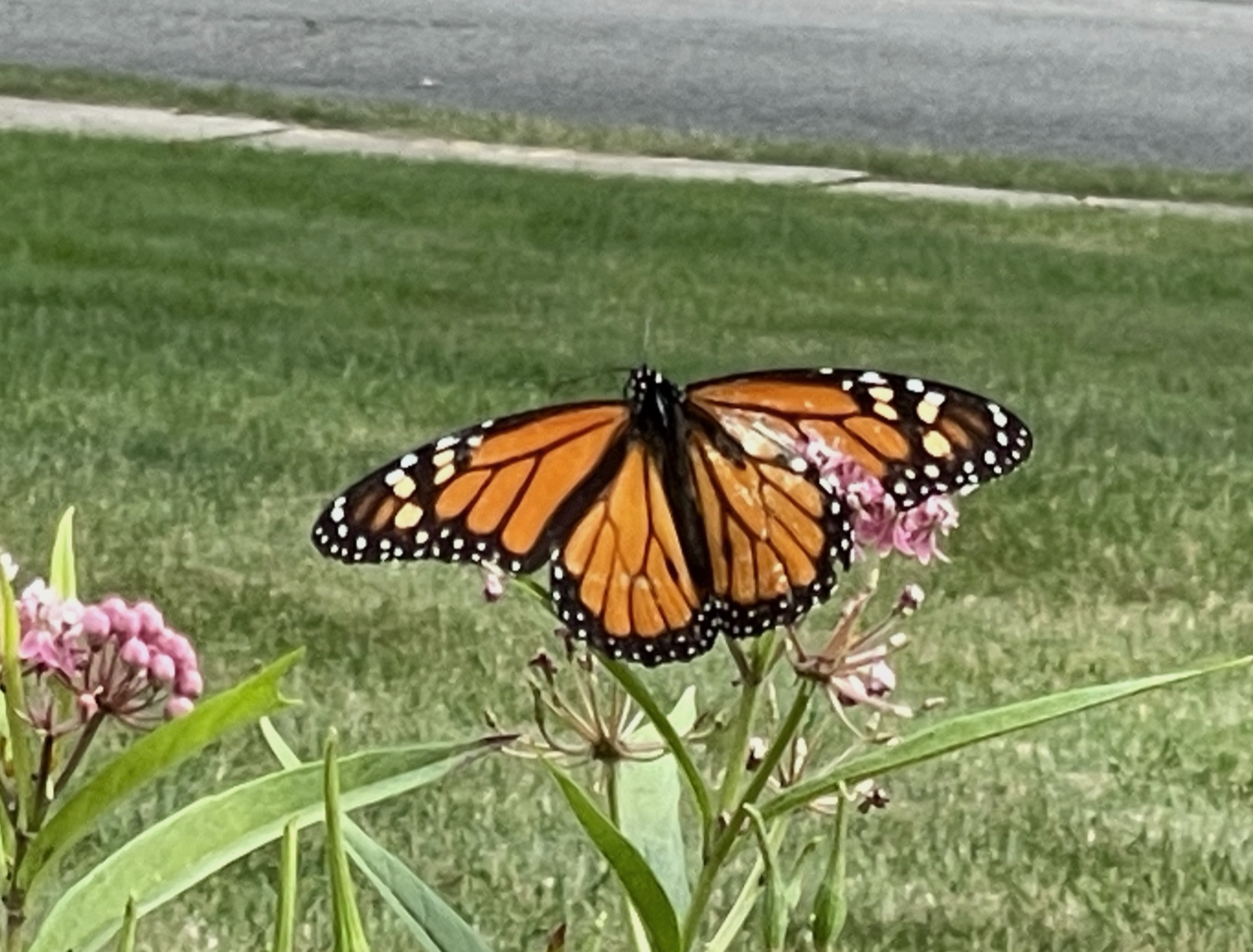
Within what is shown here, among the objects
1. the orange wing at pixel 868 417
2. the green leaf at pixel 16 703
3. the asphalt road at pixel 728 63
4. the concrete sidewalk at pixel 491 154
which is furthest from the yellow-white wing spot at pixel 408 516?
the asphalt road at pixel 728 63

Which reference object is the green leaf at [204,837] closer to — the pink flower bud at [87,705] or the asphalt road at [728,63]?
the pink flower bud at [87,705]

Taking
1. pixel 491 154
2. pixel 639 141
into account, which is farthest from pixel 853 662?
pixel 639 141

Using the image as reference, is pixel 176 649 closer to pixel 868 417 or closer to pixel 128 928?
pixel 128 928

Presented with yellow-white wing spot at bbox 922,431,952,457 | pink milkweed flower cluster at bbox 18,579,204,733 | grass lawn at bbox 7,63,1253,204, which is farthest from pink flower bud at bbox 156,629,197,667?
grass lawn at bbox 7,63,1253,204

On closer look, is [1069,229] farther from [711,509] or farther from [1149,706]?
[711,509]

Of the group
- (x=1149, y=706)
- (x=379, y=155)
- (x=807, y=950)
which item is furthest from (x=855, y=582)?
(x=379, y=155)

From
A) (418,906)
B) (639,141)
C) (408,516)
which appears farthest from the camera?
(639,141)
